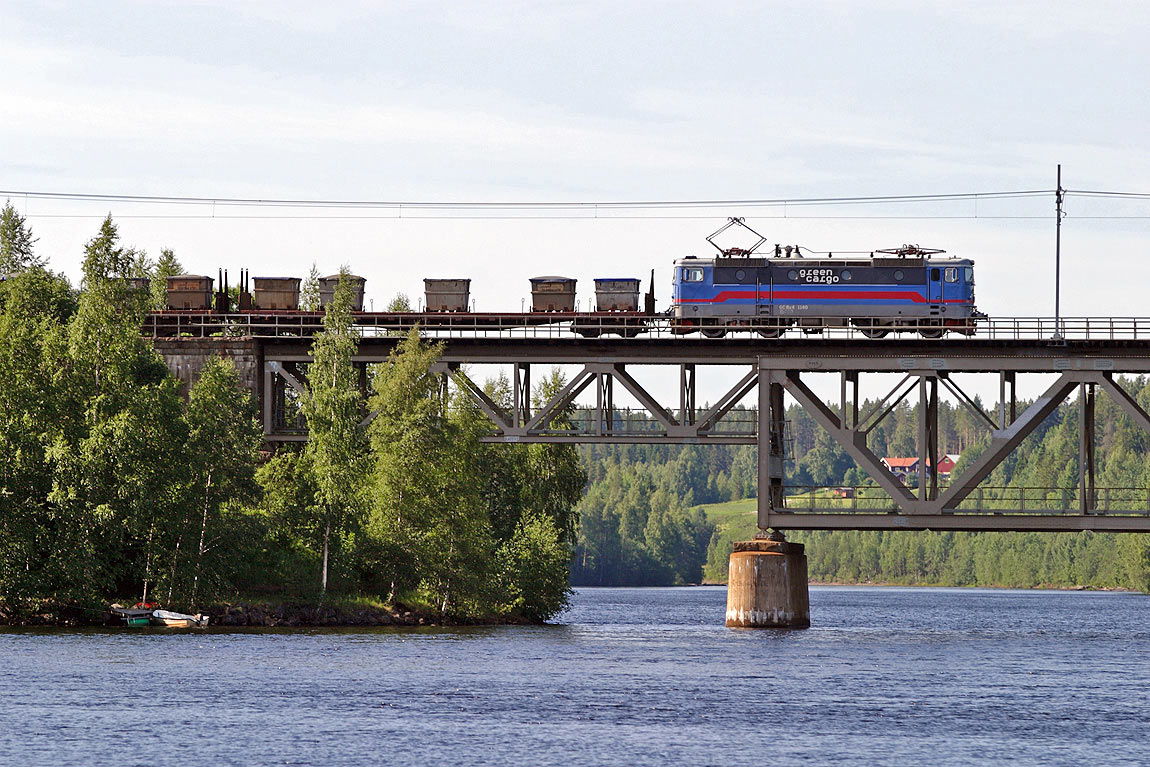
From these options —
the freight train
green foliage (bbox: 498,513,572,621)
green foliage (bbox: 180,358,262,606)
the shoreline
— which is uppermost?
the freight train

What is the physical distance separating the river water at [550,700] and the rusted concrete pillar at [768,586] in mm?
1810

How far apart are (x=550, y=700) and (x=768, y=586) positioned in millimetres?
29548

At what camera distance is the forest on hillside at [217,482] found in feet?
225

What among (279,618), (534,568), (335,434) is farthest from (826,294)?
(279,618)

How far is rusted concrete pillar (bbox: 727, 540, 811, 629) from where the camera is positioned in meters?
78.6

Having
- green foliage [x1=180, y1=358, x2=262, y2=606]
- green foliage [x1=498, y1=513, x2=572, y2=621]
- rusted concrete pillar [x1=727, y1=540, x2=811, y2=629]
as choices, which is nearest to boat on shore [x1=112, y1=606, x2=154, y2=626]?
green foliage [x1=180, y1=358, x2=262, y2=606]

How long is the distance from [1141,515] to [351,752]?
160 ft

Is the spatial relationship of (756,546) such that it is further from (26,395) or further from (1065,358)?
(26,395)

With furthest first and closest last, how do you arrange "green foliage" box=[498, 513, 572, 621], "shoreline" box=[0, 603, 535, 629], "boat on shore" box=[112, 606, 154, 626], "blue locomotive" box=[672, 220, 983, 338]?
"green foliage" box=[498, 513, 572, 621] → "blue locomotive" box=[672, 220, 983, 338] → "boat on shore" box=[112, 606, 154, 626] → "shoreline" box=[0, 603, 535, 629]

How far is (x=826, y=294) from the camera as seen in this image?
81.7m

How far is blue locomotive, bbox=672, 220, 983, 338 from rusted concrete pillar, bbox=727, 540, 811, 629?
421 inches

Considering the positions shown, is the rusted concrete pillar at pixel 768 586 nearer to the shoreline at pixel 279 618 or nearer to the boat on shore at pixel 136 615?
the shoreline at pixel 279 618

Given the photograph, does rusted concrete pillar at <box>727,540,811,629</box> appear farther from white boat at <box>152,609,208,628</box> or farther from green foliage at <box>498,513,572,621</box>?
white boat at <box>152,609,208,628</box>

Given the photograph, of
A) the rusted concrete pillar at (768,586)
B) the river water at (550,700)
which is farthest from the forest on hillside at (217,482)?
the rusted concrete pillar at (768,586)
